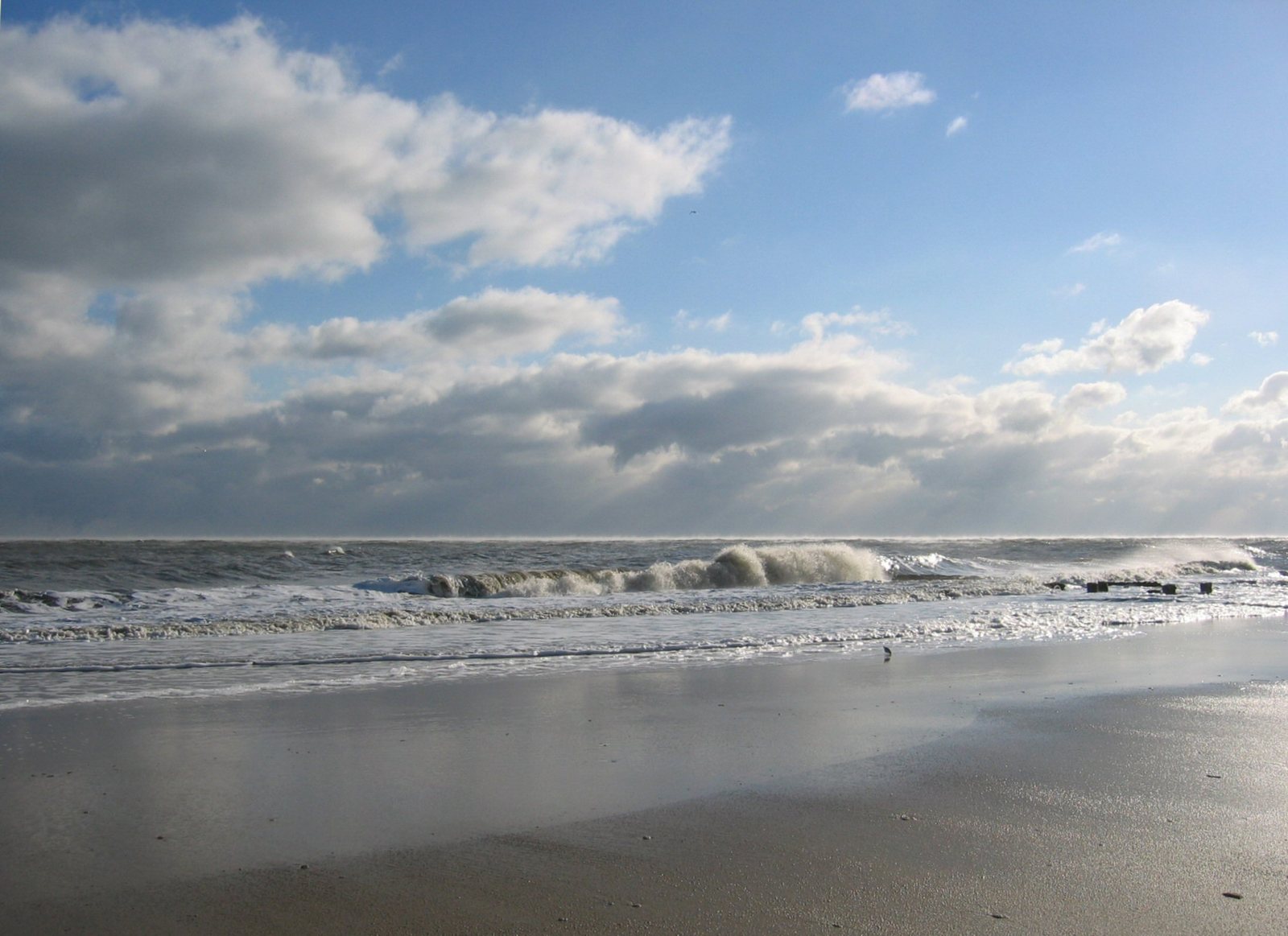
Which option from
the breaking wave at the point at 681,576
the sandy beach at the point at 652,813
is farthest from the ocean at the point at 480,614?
the sandy beach at the point at 652,813

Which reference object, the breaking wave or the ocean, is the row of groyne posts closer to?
the ocean

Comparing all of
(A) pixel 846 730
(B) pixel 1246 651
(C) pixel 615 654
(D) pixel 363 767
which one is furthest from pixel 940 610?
(D) pixel 363 767

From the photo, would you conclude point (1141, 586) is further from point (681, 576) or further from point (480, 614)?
point (480, 614)

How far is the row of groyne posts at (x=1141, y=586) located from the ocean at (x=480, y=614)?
4.3 inches

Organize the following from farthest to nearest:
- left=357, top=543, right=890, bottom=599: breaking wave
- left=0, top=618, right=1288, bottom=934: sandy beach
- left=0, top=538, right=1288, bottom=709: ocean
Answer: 1. left=357, top=543, right=890, bottom=599: breaking wave
2. left=0, top=538, right=1288, bottom=709: ocean
3. left=0, top=618, right=1288, bottom=934: sandy beach

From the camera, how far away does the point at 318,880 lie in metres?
3.86

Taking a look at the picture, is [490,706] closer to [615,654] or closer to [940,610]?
[615,654]

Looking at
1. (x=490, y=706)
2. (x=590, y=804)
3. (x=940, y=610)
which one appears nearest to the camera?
(x=590, y=804)

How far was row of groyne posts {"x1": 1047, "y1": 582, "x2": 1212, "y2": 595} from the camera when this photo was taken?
22.6 metres

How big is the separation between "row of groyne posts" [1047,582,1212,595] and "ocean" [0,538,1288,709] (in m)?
0.11

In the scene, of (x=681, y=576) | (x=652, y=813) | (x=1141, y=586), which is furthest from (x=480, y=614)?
(x=1141, y=586)

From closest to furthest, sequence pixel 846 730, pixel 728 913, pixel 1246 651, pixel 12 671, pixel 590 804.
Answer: pixel 728 913 < pixel 590 804 < pixel 846 730 < pixel 12 671 < pixel 1246 651

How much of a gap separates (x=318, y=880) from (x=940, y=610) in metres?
16.4

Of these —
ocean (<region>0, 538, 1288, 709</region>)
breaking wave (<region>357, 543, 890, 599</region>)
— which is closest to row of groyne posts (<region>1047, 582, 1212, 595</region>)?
ocean (<region>0, 538, 1288, 709</region>)
